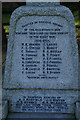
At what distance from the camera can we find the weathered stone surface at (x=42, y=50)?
3.25 m

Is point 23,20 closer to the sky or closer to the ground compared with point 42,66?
closer to the sky

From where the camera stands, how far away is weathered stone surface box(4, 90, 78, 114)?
3.40 meters

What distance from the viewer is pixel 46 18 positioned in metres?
3.26

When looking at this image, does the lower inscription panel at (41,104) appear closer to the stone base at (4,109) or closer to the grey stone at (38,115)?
the grey stone at (38,115)

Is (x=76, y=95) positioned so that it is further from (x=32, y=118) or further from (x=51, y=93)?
(x=32, y=118)

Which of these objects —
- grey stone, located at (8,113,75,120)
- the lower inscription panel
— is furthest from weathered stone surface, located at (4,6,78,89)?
grey stone, located at (8,113,75,120)

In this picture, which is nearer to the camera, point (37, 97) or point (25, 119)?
point (25, 119)

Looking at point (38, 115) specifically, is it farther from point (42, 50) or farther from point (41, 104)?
point (42, 50)

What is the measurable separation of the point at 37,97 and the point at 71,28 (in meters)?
1.17

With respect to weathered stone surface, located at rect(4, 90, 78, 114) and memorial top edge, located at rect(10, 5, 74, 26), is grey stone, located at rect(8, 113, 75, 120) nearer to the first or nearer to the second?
weathered stone surface, located at rect(4, 90, 78, 114)

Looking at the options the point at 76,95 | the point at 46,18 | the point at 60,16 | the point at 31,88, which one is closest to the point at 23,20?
the point at 46,18

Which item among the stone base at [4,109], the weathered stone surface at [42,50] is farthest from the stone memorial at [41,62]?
the stone base at [4,109]

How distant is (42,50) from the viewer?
3.35 metres

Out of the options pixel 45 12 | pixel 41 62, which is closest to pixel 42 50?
pixel 41 62
